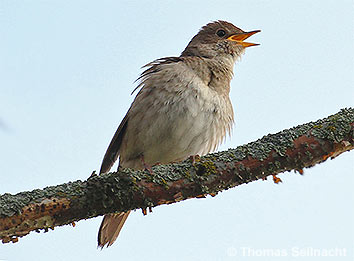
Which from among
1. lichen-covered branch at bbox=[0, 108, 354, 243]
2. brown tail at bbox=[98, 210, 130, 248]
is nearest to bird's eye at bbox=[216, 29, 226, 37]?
brown tail at bbox=[98, 210, 130, 248]

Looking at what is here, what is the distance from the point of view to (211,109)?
6062 millimetres

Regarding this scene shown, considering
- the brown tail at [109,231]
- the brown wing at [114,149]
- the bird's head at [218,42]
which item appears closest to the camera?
the brown tail at [109,231]

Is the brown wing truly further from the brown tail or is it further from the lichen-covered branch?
the lichen-covered branch

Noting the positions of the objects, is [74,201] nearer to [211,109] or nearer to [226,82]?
[211,109]

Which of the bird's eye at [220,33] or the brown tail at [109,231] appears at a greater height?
the bird's eye at [220,33]

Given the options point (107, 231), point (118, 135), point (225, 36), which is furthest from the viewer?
point (225, 36)

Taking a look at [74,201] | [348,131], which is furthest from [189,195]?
[348,131]

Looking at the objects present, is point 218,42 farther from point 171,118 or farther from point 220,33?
point 171,118

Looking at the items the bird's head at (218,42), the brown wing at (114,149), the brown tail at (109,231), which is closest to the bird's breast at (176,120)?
the brown wing at (114,149)

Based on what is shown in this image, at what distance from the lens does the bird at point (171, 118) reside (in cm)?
596

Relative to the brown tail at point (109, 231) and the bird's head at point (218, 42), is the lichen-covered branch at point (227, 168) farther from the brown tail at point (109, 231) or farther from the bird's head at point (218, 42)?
the bird's head at point (218, 42)

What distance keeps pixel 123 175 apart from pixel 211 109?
7.91 feet

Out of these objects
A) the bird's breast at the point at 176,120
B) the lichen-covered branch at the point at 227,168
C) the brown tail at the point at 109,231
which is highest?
the bird's breast at the point at 176,120

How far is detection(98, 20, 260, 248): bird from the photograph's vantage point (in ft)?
19.5
